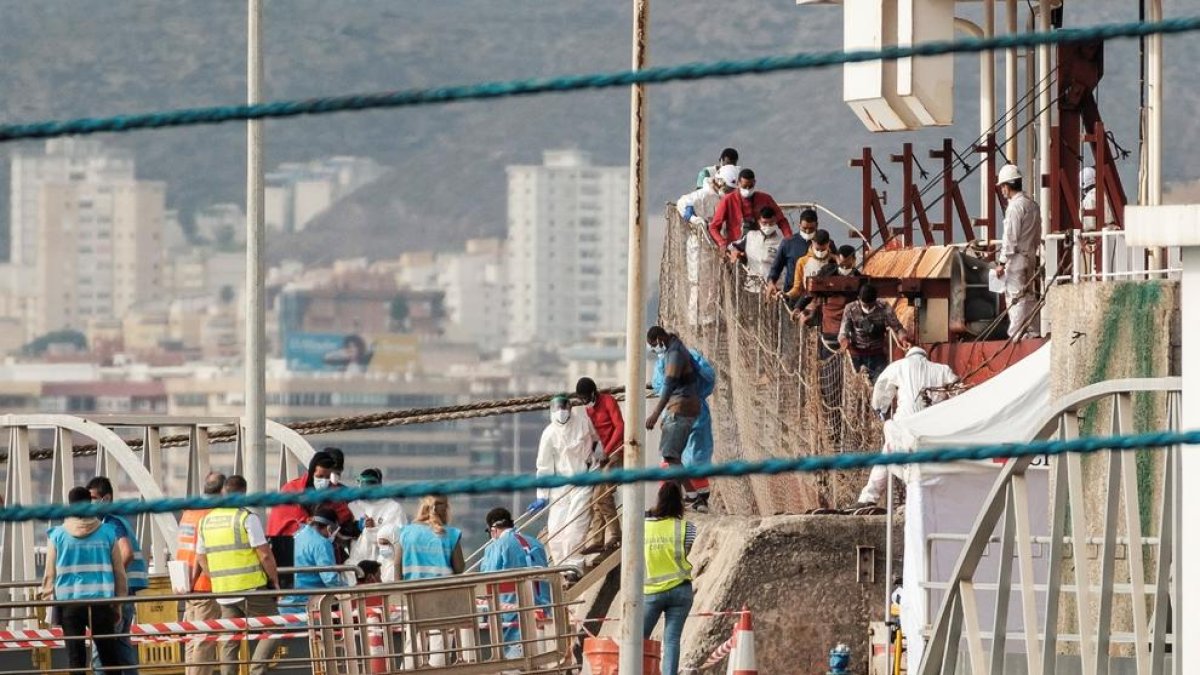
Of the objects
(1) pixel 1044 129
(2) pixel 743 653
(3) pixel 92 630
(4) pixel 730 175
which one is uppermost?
(1) pixel 1044 129

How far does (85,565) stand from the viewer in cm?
1619

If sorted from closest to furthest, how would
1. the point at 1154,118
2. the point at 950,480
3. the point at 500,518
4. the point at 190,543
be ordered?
1. the point at 190,543
2. the point at 500,518
3. the point at 950,480
4. the point at 1154,118

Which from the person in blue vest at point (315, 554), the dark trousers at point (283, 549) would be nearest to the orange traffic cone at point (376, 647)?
the person in blue vest at point (315, 554)

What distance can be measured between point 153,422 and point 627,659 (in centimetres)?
519

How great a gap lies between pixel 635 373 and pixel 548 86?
37.3ft

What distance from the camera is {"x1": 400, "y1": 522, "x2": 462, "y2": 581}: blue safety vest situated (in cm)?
1678

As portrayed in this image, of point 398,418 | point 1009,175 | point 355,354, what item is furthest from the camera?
point 355,354

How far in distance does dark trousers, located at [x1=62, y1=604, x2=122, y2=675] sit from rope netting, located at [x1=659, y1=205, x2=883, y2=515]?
7.32 m

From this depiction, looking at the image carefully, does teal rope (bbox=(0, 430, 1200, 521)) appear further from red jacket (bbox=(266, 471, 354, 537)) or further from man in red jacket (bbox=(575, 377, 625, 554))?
man in red jacket (bbox=(575, 377, 625, 554))

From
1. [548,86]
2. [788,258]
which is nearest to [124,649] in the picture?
[788,258]

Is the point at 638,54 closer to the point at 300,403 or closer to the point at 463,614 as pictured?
the point at 463,614

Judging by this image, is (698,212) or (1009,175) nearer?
(1009,175)

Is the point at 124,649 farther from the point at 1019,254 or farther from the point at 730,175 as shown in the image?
the point at 730,175

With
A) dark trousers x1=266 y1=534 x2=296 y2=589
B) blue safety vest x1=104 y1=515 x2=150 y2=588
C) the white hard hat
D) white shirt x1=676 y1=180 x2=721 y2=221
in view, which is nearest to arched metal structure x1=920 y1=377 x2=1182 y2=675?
blue safety vest x1=104 y1=515 x2=150 y2=588
